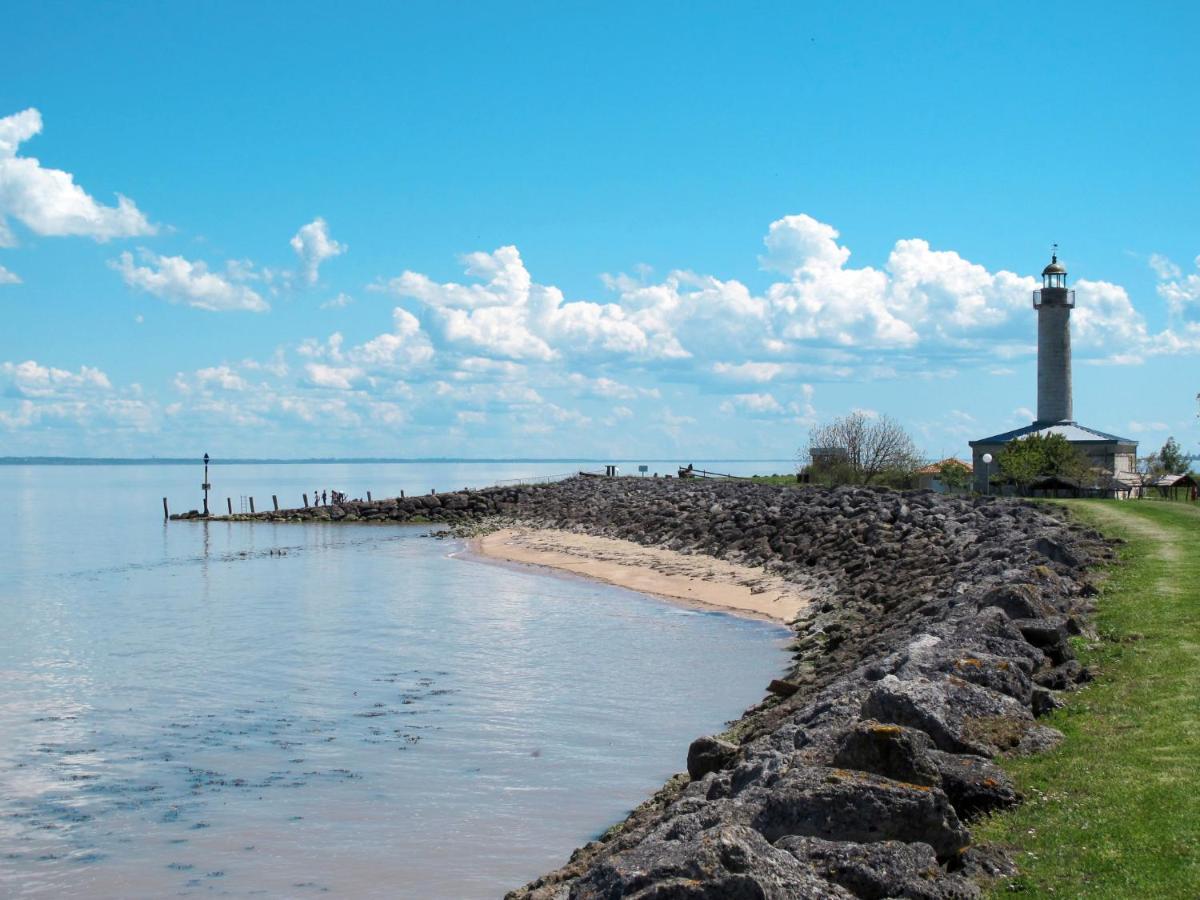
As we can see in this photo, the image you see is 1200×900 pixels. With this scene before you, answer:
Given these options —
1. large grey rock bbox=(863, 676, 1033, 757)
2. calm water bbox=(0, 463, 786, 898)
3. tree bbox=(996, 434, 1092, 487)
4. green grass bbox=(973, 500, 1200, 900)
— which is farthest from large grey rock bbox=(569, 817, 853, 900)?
tree bbox=(996, 434, 1092, 487)

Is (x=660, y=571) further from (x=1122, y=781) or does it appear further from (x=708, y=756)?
(x=1122, y=781)

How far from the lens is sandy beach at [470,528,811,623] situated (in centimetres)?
2944

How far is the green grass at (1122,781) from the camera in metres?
5.79

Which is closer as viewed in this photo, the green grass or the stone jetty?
the stone jetty

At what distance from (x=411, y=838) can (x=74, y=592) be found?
30.4 metres

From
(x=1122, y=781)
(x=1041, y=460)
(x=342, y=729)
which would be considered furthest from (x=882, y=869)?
(x=1041, y=460)

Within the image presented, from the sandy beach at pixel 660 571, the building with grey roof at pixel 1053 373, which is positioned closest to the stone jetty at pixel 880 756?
the sandy beach at pixel 660 571

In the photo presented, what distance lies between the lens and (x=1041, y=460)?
49594 mm

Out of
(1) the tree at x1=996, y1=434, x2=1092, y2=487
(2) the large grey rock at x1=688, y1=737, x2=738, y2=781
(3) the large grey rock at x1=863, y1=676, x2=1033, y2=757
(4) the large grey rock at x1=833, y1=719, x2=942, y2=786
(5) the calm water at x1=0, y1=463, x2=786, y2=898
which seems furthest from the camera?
(1) the tree at x1=996, y1=434, x2=1092, y2=487

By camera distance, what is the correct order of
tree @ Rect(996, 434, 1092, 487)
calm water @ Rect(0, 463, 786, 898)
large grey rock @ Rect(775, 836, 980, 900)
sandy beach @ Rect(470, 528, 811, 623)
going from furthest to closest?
1. tree @ Rect(996, 434, 1092, 487)
2. sandy beach @ Rect(470, 528, 811, 623)
3. calm water @ Rect(0, 463, 786, 898)
4. large grey rock @ Rect(775, 836, 980, 900)

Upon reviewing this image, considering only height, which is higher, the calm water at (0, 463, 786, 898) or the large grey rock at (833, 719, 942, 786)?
the large grey rock at (833, 719, 942, 786)

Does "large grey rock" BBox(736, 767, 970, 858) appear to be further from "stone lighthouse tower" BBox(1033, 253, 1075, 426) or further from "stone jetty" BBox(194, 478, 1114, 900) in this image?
"stone lighthouse tower" BBox(1033, 253, 1075, 426)

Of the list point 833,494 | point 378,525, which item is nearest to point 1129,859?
point 833,494

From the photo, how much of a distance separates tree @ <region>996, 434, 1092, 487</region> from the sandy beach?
1687 centimetres
